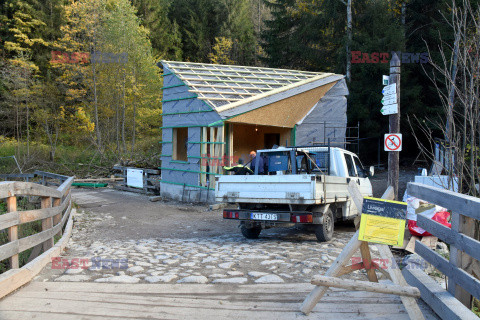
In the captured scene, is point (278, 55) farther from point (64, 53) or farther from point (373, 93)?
point (64, 53)

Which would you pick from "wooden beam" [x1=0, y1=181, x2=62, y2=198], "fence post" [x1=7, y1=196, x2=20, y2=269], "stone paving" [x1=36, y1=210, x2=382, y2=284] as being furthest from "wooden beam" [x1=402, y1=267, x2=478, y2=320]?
"wooden beam" [x1=0, y1=181, x2=62, y2=198]

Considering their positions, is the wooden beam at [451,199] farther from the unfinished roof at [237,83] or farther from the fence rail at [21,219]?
the unfinished roof at [237,83]

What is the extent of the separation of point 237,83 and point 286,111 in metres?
2.27

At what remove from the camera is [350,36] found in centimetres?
2492

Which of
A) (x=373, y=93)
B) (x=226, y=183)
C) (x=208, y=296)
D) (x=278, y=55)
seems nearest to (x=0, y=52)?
(x=278, y=55)

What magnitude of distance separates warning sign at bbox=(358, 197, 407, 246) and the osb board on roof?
414 inches

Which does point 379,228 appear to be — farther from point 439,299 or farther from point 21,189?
point 21,189

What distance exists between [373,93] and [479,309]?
20.5m

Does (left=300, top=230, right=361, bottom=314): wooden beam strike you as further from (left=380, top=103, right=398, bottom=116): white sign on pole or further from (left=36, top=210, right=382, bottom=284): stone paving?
(left=380, top=103, right=398, bottom=116): white sign on pole

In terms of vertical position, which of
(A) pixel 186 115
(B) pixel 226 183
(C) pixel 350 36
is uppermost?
(C) pixel 350 36

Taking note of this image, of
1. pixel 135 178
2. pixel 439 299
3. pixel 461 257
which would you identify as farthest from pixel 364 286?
pixel 135 178

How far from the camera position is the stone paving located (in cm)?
500

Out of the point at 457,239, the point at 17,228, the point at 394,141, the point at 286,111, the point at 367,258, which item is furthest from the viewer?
the point at 286,111

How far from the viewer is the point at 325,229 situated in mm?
7723
